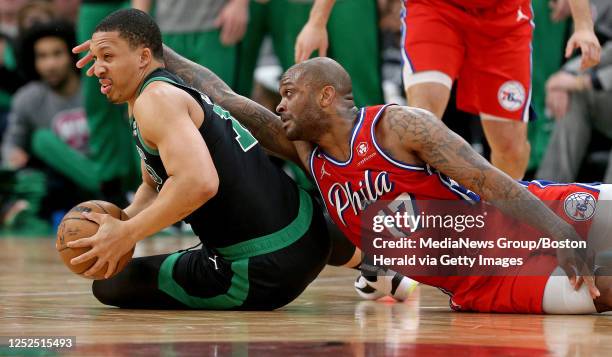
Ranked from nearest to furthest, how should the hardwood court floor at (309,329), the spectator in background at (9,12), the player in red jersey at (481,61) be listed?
1. the hardwood court floor at (309,329)
2. the player in red jersey at (481,61)
3. the spectator in background at (9,12)

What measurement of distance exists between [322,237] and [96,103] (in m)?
6.37

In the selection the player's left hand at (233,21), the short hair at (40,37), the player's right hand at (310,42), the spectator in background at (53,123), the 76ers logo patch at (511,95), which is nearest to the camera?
the player's right hand at (310,42)

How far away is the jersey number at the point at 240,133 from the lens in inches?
198

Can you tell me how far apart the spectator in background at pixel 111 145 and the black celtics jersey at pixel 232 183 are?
610cm

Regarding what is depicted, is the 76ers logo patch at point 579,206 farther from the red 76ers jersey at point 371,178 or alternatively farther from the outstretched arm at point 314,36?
the outstretched arm at point 314,36

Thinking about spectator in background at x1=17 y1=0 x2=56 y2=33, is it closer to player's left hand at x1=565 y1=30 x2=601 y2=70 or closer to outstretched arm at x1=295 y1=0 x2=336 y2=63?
outstretched arm at x1=295 y1=0 x2=336 y2=63

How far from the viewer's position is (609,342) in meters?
3.94

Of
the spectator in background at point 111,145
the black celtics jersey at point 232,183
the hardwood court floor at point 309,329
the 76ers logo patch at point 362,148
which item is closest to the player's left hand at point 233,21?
the spectator in background at point 111,145

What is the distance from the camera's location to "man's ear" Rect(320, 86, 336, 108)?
5.11m

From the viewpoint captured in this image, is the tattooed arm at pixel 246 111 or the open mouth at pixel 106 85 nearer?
the open mouth at pixel 106 85

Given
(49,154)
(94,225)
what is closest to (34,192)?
(49,154)

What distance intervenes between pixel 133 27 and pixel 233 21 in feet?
14.7

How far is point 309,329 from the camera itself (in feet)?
14.2

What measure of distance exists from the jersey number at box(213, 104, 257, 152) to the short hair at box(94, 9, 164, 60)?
38cm
